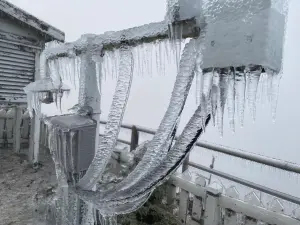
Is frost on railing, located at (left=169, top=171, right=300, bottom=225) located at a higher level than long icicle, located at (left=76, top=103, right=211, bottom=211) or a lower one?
lower

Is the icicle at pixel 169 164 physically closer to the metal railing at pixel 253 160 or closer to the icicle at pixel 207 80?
the icicle at pixel 207 80

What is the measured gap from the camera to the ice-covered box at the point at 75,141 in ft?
6.55

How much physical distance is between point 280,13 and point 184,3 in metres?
0.51

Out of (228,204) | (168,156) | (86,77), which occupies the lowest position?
(228,204)

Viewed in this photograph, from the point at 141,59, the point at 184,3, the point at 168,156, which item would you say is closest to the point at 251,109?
the point at 168,156

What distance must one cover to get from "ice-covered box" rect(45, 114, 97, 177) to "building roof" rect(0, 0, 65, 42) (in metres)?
4.41

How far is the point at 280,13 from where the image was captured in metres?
1.14

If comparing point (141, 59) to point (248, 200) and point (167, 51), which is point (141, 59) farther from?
point (248, 200)

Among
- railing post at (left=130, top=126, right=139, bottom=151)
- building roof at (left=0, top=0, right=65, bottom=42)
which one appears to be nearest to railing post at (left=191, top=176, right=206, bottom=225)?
railing post at (left=130, top=126, right=139, bottom=151)

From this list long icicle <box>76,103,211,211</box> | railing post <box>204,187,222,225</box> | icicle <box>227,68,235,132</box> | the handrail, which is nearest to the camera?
icicle <box>227,68,235,132</box>

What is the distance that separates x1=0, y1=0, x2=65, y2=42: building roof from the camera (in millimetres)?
5340

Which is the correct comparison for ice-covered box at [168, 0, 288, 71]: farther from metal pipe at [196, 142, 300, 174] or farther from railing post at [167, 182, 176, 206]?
railing post at [167, 182, 176, 206]

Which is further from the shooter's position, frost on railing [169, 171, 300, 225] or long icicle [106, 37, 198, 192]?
frost on railing [169, 171, 300, 225]

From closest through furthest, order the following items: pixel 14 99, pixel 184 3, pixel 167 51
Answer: pixel 184 3 < pixel 167 51 < pixel 14 99
